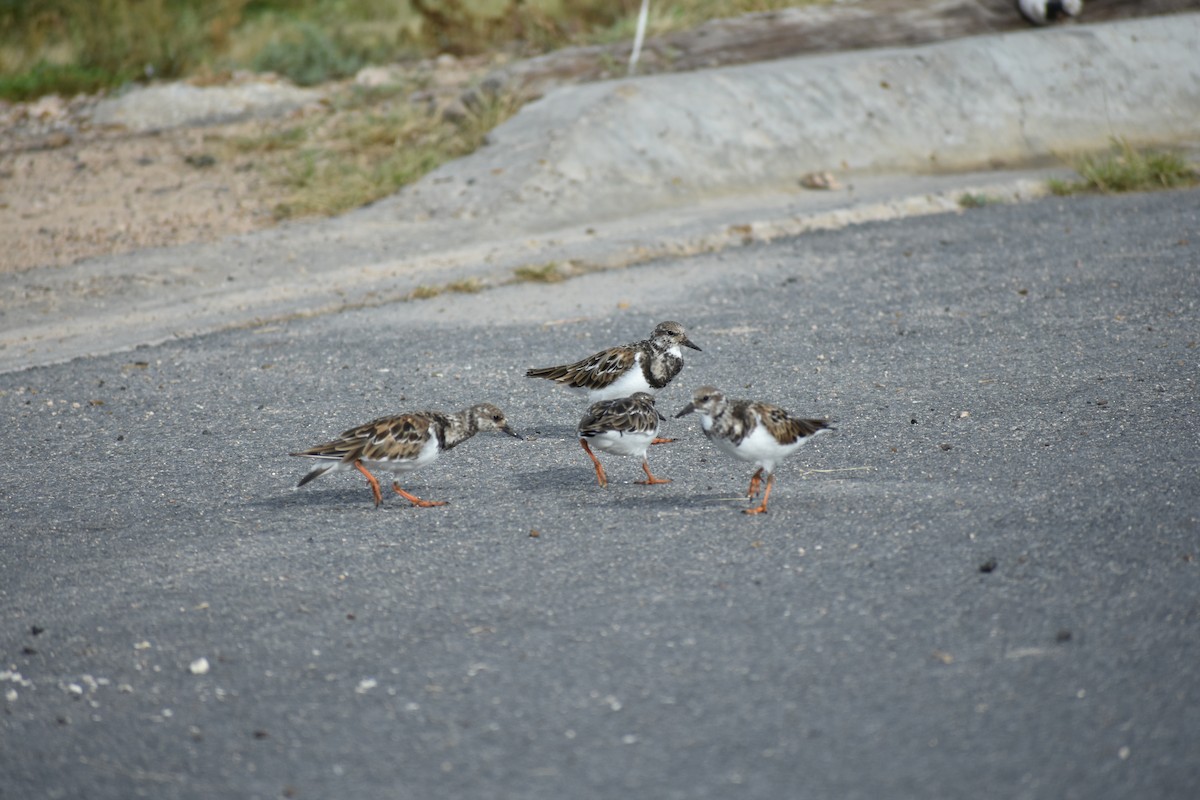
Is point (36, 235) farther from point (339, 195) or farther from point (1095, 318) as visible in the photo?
point (1095, 318)

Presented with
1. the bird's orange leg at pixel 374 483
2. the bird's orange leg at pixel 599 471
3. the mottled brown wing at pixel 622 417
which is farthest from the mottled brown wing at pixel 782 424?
the bird's orange leg at pixel 374 483

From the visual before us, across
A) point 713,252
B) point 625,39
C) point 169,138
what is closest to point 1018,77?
point 625,39

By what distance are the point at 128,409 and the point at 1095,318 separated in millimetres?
8424

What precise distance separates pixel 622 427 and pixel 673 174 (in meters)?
9.62

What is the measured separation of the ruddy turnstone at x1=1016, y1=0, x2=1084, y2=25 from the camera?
20516mm

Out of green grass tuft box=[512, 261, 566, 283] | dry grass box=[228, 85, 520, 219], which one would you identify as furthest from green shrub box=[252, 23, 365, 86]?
green grass tuft box=[512, 261, 566, 283]

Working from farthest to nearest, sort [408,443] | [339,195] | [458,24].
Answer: [458,24]
[339,195]
[408,443]

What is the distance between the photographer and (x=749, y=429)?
22.7 ft

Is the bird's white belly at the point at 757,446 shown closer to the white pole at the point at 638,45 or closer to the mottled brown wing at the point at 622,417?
the mottled brown wing at the point at 622,417

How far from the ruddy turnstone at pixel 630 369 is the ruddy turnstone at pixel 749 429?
1.62 meters

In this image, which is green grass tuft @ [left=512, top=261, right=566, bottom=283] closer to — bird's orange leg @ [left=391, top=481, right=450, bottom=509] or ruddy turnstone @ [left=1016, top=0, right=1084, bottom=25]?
bird's orange leg @ [left=391, top=481, right=450, bottom=509]

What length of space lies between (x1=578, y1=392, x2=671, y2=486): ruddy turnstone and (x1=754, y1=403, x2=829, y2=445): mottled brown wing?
83cm

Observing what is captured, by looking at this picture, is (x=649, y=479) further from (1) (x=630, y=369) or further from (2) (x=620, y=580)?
(2) (x=620, y=580)

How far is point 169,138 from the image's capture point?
64.3ft
